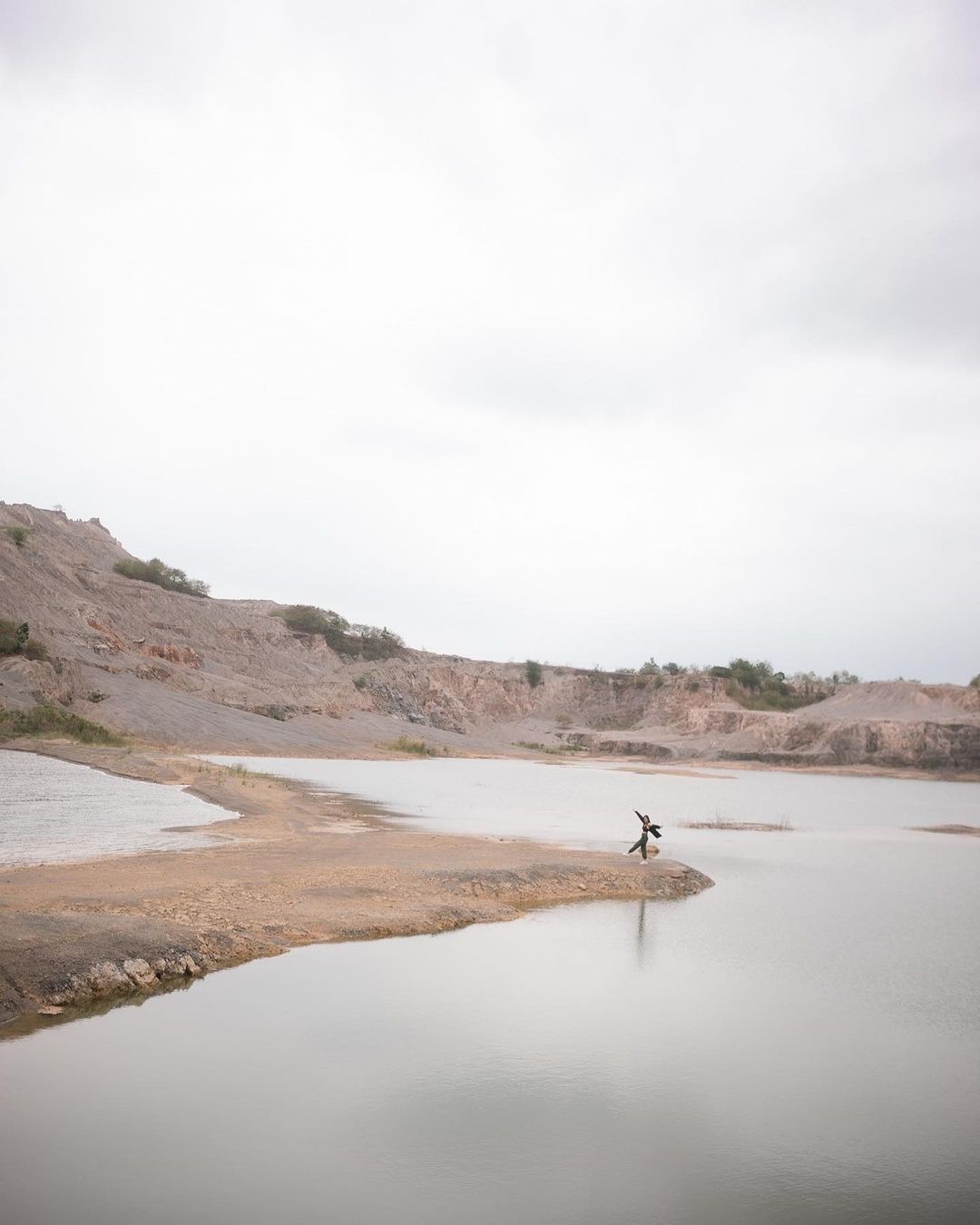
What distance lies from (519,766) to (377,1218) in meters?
57.4

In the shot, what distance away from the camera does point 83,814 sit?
21641mm

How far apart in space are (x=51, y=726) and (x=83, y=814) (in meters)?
19.9

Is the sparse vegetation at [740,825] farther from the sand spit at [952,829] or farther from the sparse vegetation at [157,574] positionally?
the sparse vegetation at [157,574]

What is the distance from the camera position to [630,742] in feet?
279

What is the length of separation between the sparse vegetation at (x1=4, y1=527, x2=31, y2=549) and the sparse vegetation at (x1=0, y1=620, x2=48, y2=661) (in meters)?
17.8

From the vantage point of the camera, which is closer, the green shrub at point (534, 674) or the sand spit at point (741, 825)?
the sand spit at point (741, 825)

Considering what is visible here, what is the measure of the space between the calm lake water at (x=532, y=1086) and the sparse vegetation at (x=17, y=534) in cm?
5865

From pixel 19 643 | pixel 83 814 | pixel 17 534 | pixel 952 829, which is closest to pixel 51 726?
pixel 19 643

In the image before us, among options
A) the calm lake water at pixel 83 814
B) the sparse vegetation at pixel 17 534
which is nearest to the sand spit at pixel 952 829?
the calm lake water at pixel 83 814

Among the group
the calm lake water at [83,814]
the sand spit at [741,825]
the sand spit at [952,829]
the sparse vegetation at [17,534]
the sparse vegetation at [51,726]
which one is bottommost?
the sand spit at [741,825]

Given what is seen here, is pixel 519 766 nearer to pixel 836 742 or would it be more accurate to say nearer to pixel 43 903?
pixel 836 742

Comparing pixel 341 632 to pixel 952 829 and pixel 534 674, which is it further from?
pixel 952 829

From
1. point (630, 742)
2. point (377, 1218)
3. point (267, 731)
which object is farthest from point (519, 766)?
point (377, 1218)

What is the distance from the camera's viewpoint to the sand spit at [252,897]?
1012 centimetres
